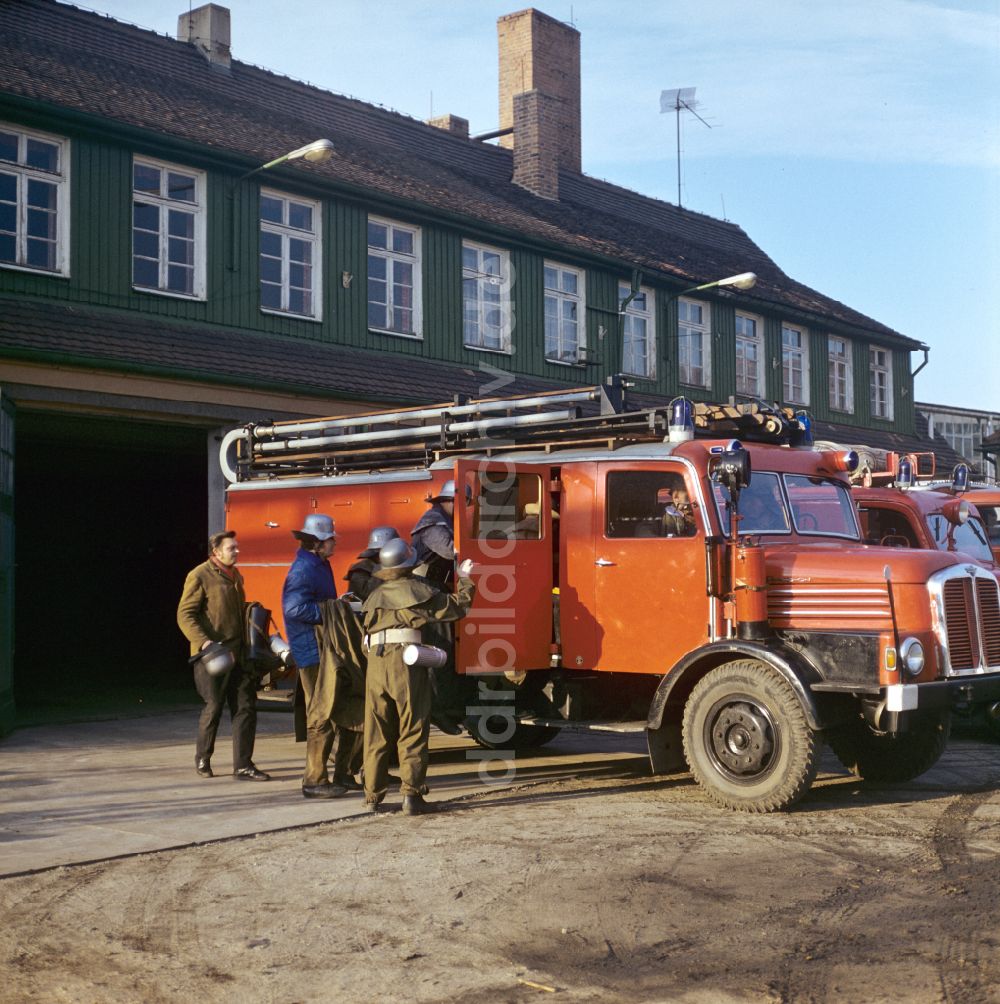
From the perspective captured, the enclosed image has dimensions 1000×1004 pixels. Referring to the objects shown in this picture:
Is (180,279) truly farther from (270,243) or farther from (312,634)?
(312,634)

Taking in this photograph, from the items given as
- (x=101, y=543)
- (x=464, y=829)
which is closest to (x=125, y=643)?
(x=101, y=543)

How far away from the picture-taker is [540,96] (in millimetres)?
24812

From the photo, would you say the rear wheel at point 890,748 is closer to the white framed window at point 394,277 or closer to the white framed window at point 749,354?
the white framed window at point 394,277

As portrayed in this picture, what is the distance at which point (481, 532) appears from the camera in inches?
379

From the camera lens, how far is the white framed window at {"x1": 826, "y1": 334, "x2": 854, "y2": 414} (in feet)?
92.0

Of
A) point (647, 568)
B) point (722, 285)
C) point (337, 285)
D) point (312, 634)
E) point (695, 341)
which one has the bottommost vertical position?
point (312, 634)

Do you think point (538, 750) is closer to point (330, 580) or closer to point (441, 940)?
point (330, 580)

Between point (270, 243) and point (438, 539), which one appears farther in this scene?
point (270, 243)

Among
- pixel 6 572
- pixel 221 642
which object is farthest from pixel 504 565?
pixel 6 572

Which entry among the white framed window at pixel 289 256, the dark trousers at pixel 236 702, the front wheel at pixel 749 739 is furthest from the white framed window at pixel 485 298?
the front wheel at pixel 749 739

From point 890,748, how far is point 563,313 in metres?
12.9

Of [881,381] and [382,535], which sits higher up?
[881,381]

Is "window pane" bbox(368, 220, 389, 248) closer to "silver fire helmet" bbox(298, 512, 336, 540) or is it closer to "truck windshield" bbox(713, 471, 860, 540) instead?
"silver fire helmet" bbox(298, 512, 336, 540)

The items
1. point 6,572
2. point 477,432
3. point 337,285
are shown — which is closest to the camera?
point 477,432
